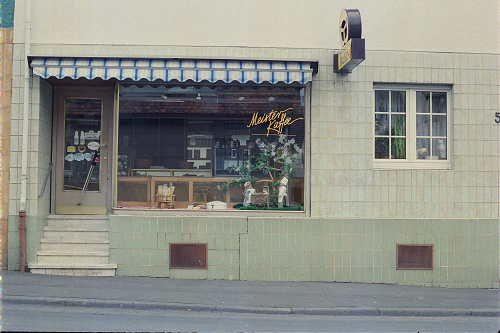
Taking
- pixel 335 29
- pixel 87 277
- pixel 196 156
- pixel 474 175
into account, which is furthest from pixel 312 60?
pixel 87 277

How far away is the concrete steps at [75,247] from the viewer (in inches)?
287

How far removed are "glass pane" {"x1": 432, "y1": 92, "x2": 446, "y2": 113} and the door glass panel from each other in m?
6.77

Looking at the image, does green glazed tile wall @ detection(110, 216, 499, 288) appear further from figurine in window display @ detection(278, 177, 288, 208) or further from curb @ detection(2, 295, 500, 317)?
curb @ detection(2, 295, 500, 317)

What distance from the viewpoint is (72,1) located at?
7.48m

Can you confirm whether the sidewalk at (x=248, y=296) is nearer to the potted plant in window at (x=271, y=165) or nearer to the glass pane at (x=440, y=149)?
the potted plant in window at (x=271, y=165)

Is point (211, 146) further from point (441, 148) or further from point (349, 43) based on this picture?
point (441, 148)

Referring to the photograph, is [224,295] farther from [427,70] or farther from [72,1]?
[72,1]

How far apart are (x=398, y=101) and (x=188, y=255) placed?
503 cm

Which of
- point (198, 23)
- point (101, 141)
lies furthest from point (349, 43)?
point (101, 141)

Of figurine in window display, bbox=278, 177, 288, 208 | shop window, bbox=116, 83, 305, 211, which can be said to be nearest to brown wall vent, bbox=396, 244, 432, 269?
shop window, bbox=116, 83, 305, 211

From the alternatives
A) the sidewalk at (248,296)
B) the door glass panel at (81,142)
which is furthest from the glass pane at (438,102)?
the door glass panel at (81,142)

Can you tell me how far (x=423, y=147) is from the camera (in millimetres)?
7746

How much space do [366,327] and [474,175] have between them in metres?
4.00

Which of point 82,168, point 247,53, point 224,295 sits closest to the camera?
point 224,295
